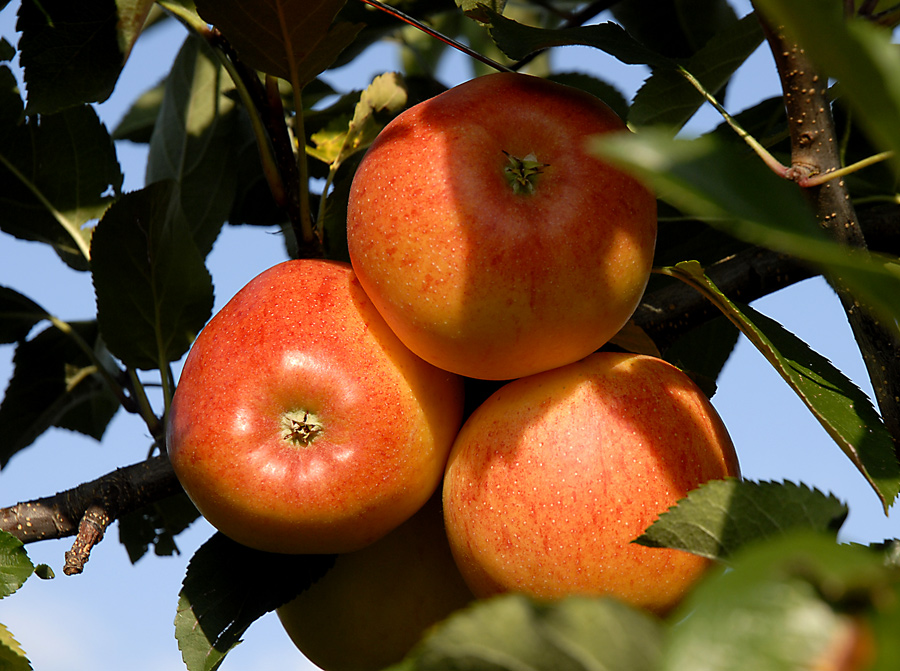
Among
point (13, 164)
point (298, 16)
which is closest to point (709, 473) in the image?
point (298, 16)

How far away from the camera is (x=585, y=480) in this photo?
26.8 inches

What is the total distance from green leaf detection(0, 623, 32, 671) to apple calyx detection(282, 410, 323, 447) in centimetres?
27

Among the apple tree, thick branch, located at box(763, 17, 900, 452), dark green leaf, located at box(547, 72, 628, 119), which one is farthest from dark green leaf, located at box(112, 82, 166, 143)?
thick branch, located at box(763, 17, 900, 452)

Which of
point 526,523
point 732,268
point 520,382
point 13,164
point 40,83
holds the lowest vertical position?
point 526,523

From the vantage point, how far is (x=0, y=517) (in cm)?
95

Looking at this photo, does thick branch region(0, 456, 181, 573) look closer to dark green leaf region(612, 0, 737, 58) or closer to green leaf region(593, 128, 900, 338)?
green leaf region(593, 128, 900, 338)

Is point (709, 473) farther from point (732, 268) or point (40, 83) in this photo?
point (40, 83)

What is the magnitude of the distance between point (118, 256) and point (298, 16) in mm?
400

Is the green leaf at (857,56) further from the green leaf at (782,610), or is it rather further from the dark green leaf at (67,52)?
the dark green leaf at (67,52)

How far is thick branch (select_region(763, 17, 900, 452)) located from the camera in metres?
0.66

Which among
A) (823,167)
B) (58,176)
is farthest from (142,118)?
(823,167)

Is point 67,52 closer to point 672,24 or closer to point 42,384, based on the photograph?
point 42,384

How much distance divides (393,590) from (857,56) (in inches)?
29.5

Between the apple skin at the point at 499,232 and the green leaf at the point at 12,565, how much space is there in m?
0.40
